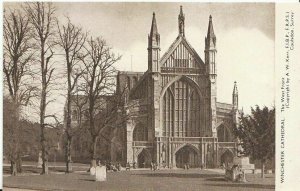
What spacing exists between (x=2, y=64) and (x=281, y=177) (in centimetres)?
382

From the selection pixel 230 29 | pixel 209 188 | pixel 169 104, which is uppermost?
pixel 230 29

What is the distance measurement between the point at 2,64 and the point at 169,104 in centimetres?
240

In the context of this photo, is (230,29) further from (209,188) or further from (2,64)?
(2,64)

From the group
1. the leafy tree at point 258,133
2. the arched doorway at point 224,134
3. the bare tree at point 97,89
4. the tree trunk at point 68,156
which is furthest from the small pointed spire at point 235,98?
the tree trunk at point 68,156

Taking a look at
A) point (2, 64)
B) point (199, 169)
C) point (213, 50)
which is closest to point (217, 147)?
point (199, 169)

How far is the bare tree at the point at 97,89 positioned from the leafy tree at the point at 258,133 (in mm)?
1698

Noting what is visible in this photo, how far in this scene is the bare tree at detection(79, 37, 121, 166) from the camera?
14.4 meters

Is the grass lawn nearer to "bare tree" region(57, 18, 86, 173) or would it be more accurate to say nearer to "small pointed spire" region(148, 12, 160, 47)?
"bare tree" region(57, 18, 86, 173)

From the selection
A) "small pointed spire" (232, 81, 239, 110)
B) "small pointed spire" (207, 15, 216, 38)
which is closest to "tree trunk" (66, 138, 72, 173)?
"small pointed spire" (232, 81, 239, 110)

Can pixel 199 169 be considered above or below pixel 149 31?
below

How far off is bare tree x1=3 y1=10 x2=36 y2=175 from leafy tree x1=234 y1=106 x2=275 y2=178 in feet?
9.12

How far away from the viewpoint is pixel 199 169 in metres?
14.6

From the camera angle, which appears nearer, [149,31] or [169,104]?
[149,31]

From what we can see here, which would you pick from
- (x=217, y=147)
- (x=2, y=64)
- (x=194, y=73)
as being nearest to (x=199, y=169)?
(x=217, y=147)
